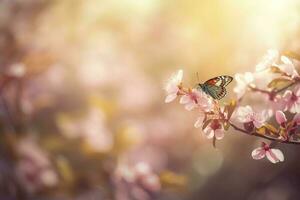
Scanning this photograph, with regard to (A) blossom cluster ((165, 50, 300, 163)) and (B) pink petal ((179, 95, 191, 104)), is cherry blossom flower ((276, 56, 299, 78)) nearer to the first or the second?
(A) blossom cluster ((165, 50, 300, 163))

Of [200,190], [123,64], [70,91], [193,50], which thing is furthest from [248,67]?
[70,91]

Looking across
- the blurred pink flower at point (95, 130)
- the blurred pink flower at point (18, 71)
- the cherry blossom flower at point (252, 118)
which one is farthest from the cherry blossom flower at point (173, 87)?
the blurred pink flower at point (95, 130)

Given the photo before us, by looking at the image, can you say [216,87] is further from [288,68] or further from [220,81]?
[288,68]

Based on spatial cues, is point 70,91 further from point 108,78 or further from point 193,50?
point 193,50

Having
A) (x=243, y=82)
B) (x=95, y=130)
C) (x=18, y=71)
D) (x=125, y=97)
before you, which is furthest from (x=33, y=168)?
(x=243, y=82)

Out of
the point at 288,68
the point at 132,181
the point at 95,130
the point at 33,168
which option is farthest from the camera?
the point at 95,130

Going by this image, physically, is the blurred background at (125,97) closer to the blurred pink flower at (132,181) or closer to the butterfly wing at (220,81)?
the blurred pink flower at (132,181)

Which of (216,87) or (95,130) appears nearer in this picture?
(216,87)
